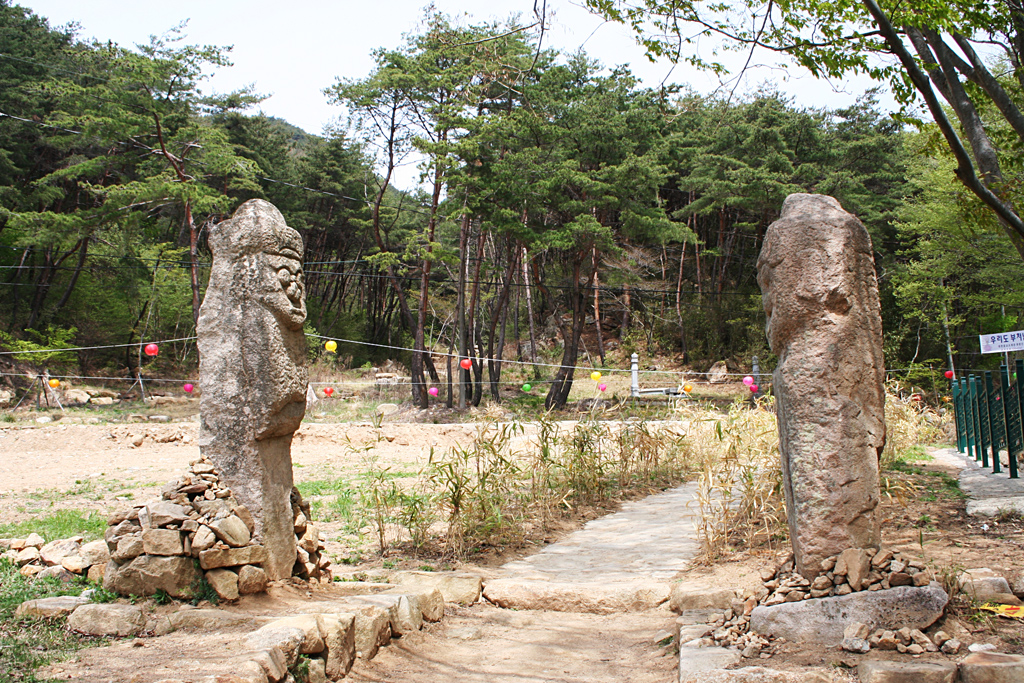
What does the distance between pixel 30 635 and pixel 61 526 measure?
298 cm

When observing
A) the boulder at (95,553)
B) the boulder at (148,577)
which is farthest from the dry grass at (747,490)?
the boulder at (95,553)

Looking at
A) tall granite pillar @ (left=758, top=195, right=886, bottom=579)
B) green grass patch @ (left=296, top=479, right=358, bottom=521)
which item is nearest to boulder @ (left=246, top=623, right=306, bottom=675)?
tall granite pillar @ (left=758, top=195, right=886, bottom=579)

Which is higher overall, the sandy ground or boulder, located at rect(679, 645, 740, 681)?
the sandy ground

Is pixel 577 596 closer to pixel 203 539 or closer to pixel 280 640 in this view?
pixel 280 640

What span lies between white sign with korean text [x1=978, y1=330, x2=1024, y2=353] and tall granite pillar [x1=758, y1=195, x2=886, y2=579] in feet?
16.2

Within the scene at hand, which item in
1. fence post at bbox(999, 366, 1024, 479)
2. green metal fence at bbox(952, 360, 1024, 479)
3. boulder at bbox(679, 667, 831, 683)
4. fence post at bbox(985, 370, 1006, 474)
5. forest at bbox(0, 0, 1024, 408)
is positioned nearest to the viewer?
boulder at bbox(679, 667, 831, 683)

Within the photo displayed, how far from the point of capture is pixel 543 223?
21.9 meters

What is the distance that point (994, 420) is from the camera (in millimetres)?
7680

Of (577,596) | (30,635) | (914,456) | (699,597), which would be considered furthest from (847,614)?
(914,456)

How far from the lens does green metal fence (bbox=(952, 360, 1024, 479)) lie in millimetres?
6781

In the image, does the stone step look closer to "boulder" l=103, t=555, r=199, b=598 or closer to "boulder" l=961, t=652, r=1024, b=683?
"boulder" l=103, t=555, r=199, b=598

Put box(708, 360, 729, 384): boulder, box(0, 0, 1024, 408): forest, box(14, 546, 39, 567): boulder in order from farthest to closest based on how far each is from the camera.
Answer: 1. box(708, 360, 729, 384): boulder
2. box(0, 0, 1024, 408): forest
3. box(14, 546, 39, 567): boulder

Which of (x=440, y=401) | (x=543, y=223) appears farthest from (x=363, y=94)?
(x=440, y=401)

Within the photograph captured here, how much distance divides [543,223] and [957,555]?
18.3 meters
